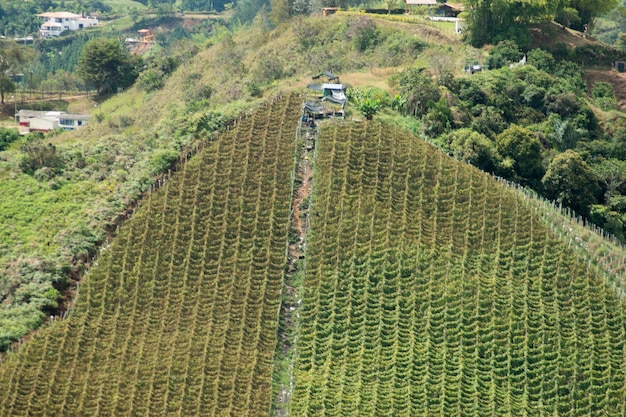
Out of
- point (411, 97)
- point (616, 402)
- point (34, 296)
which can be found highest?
point (411, 97)

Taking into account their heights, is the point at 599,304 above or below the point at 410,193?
below

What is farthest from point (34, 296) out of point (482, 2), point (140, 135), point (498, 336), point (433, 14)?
point (433, 14)

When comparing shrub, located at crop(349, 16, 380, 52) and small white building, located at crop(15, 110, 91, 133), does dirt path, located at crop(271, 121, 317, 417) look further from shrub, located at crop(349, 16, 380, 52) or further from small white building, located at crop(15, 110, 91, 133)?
small white building, located at crop(15, 110, 91, 133)

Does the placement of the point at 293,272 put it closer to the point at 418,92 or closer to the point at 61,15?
the point at 418,92

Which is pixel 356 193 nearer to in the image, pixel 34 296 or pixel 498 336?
pixel 498 336

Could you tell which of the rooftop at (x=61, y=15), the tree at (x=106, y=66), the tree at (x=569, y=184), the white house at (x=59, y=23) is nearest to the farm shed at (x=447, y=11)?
the tree at (x=106, y=66)

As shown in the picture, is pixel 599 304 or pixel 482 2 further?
pixel 482 2

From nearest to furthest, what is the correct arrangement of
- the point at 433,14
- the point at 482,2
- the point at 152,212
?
the point at 152,212 → the point at 482,2 → the point at 433,14

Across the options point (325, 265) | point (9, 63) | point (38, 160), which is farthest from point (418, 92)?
point (9, 63)
